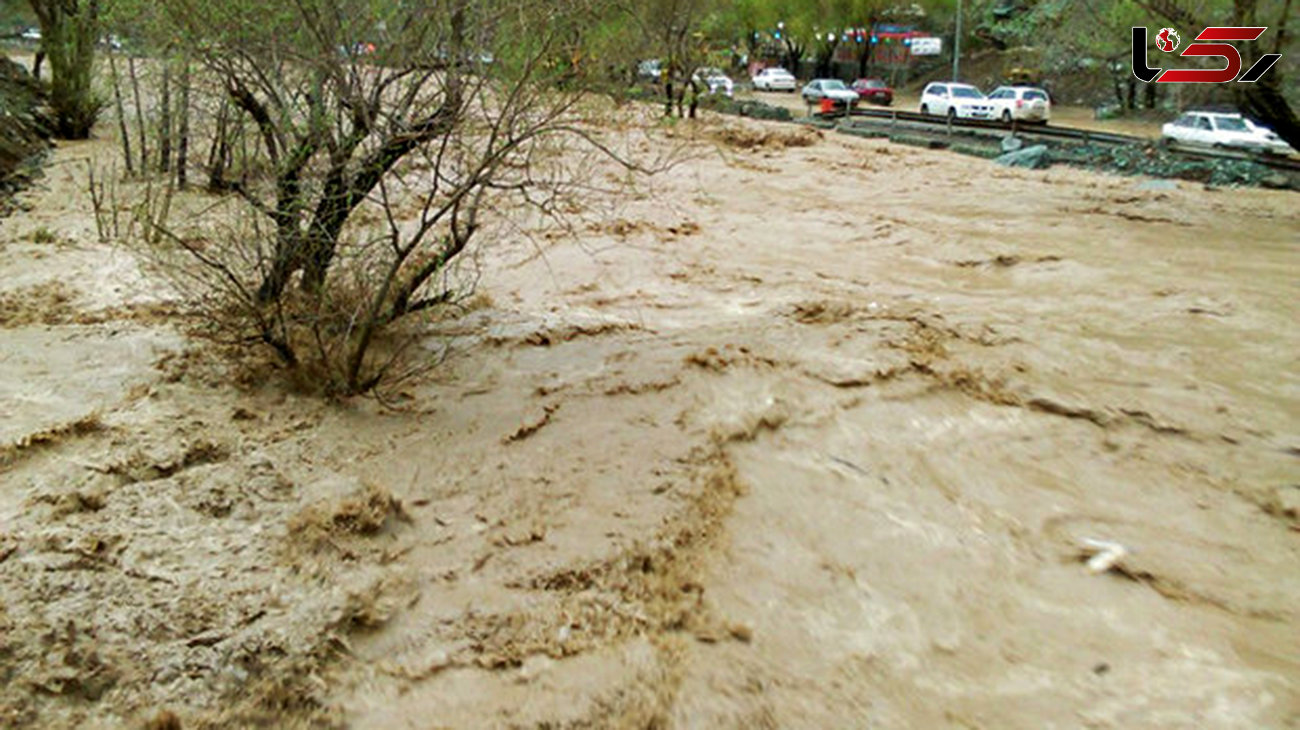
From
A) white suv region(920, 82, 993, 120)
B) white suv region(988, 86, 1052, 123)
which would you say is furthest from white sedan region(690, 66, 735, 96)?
white suv region(988, 86, 1052, 123)

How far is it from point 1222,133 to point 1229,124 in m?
0.46

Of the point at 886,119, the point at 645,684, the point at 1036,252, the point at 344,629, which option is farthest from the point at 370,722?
the point at 886,119

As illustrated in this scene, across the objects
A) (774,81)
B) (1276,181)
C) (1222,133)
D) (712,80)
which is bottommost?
(1276,181)

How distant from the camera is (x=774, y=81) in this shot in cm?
4041

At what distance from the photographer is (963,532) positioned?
14.8 feet

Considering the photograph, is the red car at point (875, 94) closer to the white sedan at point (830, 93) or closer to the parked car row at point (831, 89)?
the parked car row at point (831, 89)

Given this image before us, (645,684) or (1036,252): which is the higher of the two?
(1036,252)

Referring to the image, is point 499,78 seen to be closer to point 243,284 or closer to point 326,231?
point 326,231

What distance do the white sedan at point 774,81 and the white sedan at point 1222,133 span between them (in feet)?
71.3

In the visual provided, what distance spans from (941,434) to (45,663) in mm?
4644

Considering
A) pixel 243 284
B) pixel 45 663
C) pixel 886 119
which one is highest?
pixel 886 119

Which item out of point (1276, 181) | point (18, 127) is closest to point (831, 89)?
point (1276, 181)

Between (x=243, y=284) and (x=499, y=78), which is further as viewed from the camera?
(x=243, y=284)

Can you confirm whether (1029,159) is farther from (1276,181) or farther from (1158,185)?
(1276,181)
